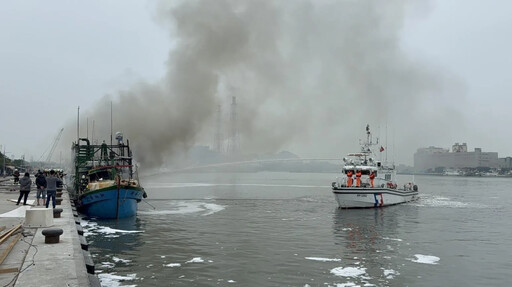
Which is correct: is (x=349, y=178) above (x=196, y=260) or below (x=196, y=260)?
above

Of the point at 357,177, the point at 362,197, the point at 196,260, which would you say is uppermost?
the point at 357,177

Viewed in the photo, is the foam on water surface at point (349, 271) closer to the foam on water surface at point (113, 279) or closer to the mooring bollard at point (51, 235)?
the foam on water surface at point (113, 279)

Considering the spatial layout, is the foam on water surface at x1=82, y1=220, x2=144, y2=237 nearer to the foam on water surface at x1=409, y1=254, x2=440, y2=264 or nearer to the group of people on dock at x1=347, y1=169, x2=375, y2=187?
the foam on water surface at x1=409, y1=254, x2=440, y2=264

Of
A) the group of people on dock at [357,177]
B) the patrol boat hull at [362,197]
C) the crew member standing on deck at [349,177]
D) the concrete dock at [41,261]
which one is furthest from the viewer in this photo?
the group of people on dock at [357,177]

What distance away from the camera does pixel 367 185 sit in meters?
42.1

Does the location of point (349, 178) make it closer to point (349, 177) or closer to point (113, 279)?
point (349, 177)

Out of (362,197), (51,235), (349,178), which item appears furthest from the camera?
(349,178)

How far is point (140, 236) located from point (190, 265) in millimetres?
7388

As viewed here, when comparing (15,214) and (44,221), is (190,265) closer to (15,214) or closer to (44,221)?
(44,221)

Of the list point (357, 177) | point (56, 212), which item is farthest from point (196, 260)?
point (357, 177)

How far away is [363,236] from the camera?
75.3 ft

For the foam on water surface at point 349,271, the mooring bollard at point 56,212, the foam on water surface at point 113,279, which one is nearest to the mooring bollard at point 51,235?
the foam on water surface at point 113,279

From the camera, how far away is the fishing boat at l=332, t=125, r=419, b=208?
38.4m

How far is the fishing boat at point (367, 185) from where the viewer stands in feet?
126
